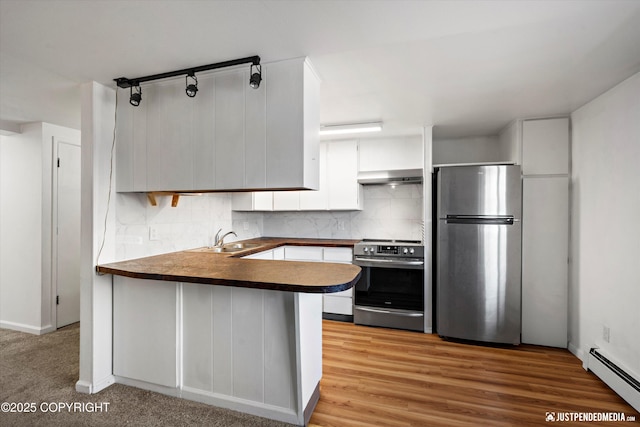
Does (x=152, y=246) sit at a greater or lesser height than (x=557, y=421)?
greater

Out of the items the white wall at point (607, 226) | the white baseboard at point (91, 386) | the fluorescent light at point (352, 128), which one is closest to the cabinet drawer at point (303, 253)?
the fluorescent light at point (352, 128)

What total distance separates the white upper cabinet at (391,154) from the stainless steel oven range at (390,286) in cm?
97

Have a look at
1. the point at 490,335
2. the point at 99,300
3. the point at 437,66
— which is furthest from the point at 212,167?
the point at 490,335

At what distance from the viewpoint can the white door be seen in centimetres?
350

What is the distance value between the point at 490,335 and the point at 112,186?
3642 mm

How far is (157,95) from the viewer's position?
2.32 metres

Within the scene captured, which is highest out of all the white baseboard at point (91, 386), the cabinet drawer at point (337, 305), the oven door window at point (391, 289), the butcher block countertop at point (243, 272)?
the butcher block countertop at point (243, 272)

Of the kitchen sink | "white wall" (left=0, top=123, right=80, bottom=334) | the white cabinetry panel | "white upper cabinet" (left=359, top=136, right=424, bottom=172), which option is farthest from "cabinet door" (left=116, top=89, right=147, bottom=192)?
"white upper cabinet" (left=359, top=136, right=424, bottom=172)

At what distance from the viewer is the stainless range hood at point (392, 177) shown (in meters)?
3.74

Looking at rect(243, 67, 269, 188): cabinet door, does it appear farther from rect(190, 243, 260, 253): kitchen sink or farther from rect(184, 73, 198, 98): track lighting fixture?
rect(190, 243, 260, 253): kitchen sink

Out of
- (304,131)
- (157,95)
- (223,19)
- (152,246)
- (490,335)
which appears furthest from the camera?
(490,335)

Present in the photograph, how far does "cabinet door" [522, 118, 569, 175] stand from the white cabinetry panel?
11.3 ft

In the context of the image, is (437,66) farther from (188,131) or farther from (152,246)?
(152,246)

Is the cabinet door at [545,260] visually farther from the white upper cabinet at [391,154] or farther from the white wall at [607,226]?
the white upper cabinet at [391,154]
